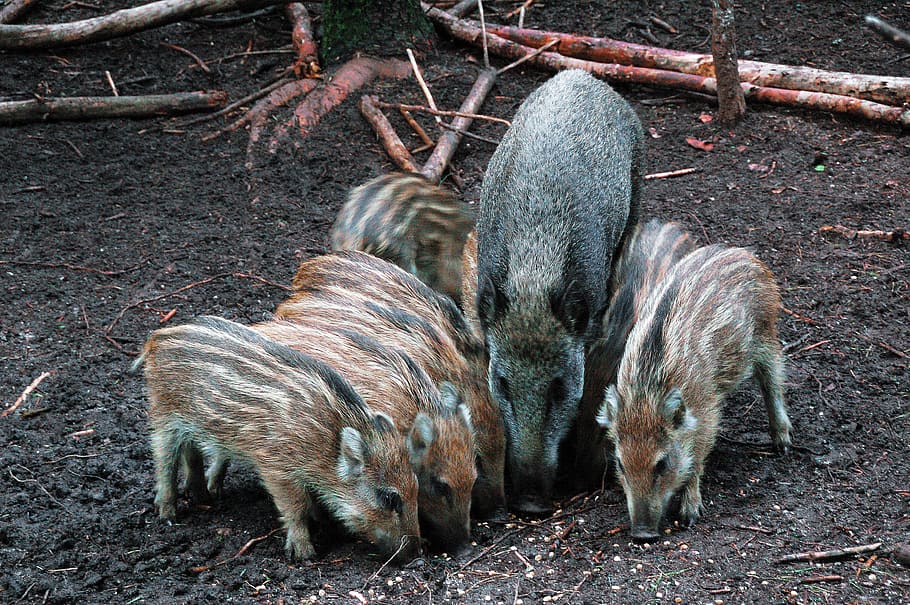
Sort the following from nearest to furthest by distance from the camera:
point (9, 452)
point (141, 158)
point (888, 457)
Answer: point (888, 457) < point (9, 452) < point (141, 158)

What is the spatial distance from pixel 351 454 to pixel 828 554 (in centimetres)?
191

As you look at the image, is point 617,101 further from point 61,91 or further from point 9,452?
point 61,91

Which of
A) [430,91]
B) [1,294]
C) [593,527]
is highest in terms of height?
[430,91]

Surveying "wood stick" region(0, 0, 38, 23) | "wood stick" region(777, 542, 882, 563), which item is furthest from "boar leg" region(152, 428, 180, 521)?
"wood stick" region(0, 0, 38, 23)

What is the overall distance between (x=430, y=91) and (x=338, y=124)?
3.01 feet

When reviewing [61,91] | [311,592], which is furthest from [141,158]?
[311,592]

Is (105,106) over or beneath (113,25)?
beneath

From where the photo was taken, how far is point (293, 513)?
3.93 meters

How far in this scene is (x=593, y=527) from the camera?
3.99 m

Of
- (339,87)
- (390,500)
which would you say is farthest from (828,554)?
(339,87)

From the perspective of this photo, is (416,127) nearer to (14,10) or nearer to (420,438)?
(420,438)

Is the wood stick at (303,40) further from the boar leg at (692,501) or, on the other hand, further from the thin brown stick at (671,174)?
the boar leg at (692,501)

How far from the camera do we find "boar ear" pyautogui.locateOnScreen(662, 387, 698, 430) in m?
3.92

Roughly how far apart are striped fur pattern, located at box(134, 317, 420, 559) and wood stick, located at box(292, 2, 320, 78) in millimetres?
4144
